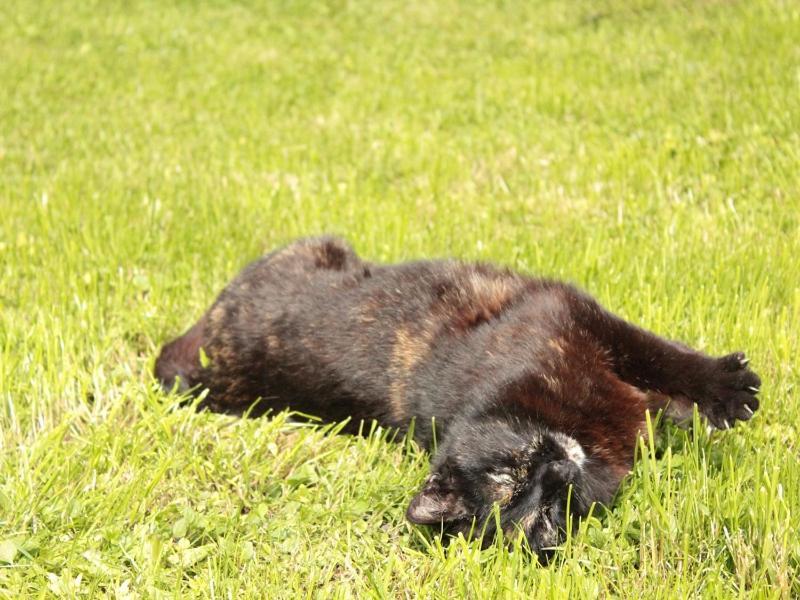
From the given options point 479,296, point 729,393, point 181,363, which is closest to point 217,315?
point 181,363

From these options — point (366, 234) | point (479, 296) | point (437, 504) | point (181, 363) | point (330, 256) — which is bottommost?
point (181, 363)

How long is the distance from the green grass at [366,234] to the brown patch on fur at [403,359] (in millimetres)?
177

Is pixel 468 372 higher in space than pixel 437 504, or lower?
higher

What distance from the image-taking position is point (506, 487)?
3389 millimetres

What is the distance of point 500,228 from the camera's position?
6242mm

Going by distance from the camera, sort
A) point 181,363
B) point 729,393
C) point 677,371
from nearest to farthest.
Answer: point 729,393 → point 677,371 → point 181,363

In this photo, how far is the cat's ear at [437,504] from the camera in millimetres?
3363

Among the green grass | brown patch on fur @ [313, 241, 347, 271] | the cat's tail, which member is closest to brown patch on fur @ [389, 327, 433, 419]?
the green grass

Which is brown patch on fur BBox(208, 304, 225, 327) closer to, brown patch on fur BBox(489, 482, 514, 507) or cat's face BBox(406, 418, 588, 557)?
cat's face BBox(406, 418, 588, 557)

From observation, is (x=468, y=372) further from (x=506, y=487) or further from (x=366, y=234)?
(x=366, y=234)

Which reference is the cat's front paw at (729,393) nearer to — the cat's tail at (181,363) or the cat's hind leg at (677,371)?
the cat's hind leg at (677,371)

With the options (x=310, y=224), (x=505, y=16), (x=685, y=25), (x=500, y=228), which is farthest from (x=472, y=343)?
(x=505, y=16)

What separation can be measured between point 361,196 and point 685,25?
4.50 m

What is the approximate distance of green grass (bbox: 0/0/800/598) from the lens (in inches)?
136
